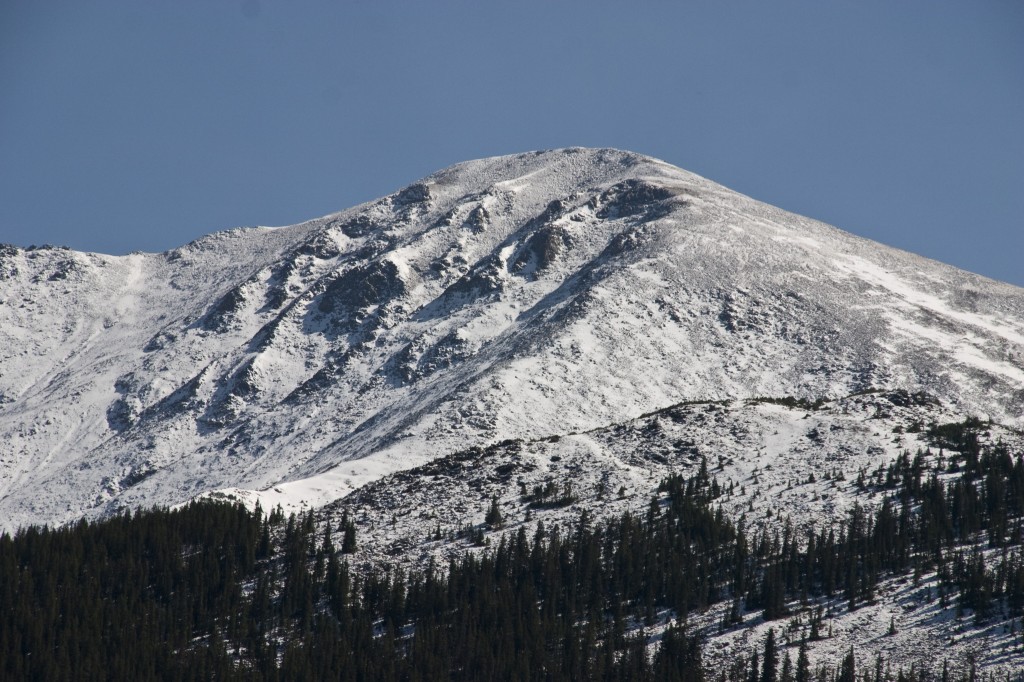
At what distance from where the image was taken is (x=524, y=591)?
3706 inches

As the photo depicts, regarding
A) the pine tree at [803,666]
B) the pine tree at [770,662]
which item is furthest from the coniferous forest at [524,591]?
the pine tree at [803,666]

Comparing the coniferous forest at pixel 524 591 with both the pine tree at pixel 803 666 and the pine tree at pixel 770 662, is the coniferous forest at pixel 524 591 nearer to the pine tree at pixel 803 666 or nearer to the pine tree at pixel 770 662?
the pine tree at pixel 770 662

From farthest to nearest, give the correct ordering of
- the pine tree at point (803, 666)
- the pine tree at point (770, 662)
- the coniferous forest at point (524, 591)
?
1. the coniferous forest at point (524, 591)
2. the pine tree at point (770, 662)
3. the pine tree at point (803, 666)

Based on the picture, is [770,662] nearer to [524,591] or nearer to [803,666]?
[803,666]

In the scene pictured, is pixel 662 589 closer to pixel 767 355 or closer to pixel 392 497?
pixel 392 497

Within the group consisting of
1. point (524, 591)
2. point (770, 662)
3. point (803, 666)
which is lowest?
point (803, 666)

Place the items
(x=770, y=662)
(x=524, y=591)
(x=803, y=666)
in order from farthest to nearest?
(x=524, y=591) → (x=770, y=662) → (x=803, y=666)

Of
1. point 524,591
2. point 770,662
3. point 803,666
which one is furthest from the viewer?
point 524,591

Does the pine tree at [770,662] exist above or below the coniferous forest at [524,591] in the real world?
below

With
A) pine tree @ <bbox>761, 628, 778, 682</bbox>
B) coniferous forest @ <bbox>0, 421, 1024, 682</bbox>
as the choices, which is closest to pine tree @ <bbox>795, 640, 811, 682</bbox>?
coniferous forest @ <bbox>0, 421, 1024, 682</bbox>

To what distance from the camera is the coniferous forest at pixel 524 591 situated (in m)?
85.2

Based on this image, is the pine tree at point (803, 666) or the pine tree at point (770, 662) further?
the pine tree at point (770, 662)

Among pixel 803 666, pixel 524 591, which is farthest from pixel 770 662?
pixel 524 591

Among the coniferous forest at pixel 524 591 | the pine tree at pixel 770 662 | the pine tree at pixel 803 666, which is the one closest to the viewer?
the pine tree at pixel 803 666
